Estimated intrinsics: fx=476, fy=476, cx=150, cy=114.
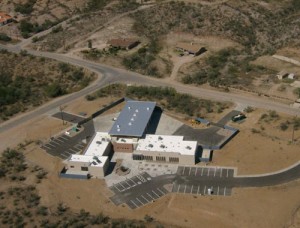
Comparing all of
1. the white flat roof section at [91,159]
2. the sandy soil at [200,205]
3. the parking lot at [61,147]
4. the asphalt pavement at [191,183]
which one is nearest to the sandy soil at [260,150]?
the asphalt pavement at [191,183]

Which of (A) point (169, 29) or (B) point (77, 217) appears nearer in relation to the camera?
(B) point (77, 217)

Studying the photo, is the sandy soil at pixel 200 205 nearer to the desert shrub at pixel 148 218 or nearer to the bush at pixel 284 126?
the desert shrub at pixel 148 218

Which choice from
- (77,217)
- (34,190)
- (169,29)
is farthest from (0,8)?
(77,217)

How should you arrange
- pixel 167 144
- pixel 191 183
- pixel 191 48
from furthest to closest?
1. pixel 191 48
2. pixel 167 144
3. pixel 191 183

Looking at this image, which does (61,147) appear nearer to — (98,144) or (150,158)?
(98,144)

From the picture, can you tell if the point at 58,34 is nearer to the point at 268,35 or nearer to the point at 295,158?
the point at 268,35

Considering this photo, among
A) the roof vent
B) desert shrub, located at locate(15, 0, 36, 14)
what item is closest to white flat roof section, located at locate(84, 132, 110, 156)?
the roof vent

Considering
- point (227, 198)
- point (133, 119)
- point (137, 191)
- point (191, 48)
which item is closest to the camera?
point (227, 198)

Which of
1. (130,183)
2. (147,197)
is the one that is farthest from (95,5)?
(147,197)
